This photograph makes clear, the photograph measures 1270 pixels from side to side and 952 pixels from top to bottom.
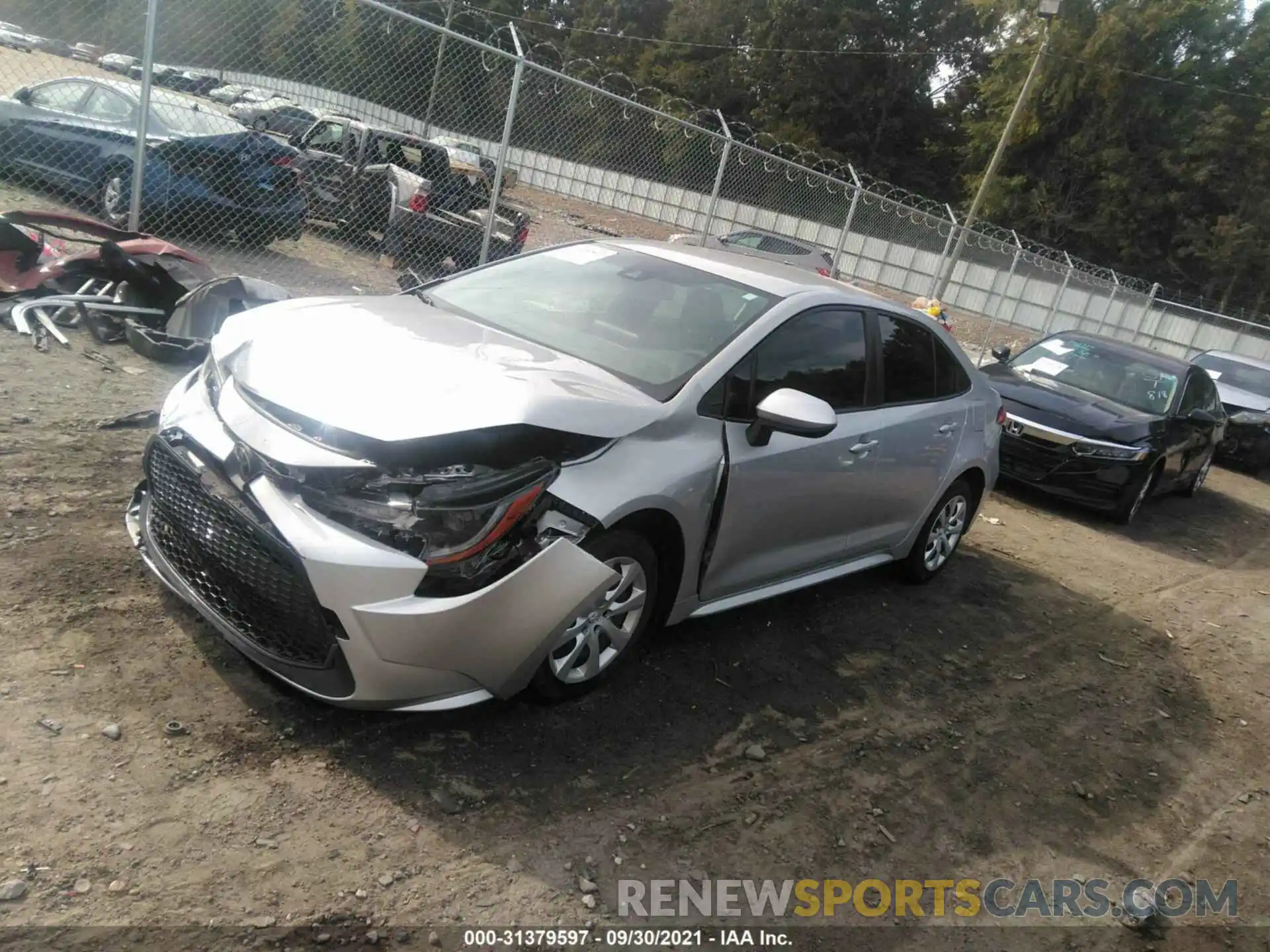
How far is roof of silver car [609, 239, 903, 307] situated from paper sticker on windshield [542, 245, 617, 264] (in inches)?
3.3

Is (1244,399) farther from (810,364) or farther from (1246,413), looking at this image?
(810,364)

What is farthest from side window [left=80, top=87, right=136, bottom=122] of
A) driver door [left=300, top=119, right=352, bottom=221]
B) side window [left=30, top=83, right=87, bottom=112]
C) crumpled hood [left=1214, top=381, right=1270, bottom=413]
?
crumpled hood [left=1214, top=381, right=1270, bottom=413]

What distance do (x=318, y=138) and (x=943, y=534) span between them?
34.5 ft

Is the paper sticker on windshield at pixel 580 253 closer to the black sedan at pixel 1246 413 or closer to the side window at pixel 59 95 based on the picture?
the side window at pixel 59 95

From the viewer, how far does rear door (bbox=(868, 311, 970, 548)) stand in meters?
4.95

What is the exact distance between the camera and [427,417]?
3.12m

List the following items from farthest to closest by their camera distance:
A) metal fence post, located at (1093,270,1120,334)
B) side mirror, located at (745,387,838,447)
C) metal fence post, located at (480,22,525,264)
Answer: metal fence post, located at (1093,270,1120,334) → metal fence post, located at (480,22,525,264) → side mirror, located at (745,387,838,447)

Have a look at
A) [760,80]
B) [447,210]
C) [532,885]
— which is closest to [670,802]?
[532,885]

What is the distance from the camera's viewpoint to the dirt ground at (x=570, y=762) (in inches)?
107

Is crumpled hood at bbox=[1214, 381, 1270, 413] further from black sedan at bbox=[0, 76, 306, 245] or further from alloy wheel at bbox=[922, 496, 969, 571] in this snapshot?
black sedan at bbox=[0, 76, 306, 245]

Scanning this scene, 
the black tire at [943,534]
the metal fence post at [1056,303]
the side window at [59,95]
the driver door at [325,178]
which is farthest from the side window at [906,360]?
the metal fence post at [1056,303]

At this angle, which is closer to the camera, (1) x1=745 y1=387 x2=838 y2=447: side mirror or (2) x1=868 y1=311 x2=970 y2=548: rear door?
(1) x1=745 y1=387 x2=838 y2=447: side mirror

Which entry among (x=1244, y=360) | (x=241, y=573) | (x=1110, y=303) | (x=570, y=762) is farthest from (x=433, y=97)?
(x=1110, y=303)

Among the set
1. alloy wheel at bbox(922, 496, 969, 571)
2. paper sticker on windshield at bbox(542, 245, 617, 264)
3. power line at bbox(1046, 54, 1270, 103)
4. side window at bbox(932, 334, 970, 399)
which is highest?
power line at bbox(1046, 54, 1270, 103)
